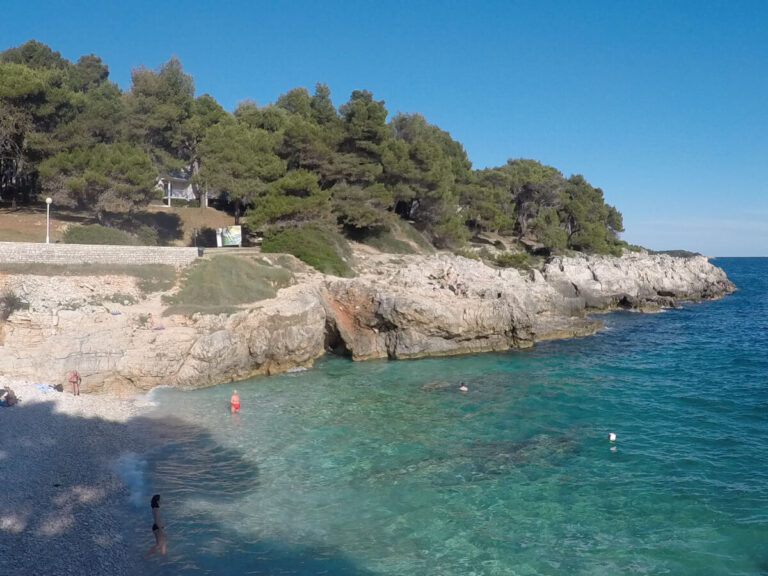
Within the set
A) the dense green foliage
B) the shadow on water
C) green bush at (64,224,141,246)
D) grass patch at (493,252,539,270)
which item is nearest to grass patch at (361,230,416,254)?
the dense green foliage

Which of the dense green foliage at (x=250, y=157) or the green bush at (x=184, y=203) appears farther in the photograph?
the green bush at (x=184, y=203)

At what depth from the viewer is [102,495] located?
14.4 metres

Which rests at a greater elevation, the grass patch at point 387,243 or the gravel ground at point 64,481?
the grass patch at point 387,243

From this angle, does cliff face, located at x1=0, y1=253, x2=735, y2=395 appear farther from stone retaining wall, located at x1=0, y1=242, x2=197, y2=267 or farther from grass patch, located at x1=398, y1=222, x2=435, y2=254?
grass patch, located at x1=398, y1=222, x2=435, y2=254

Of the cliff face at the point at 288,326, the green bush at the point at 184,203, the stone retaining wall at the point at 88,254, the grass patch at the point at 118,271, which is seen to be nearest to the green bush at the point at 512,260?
the cliff face at the point at 288,326

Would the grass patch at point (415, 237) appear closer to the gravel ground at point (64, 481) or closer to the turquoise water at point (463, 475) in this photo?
the turquoise water at point (463, 475)

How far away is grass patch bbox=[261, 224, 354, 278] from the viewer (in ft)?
126

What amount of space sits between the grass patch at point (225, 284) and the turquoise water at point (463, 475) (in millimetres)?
5919

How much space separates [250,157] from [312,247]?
11676 millimetres

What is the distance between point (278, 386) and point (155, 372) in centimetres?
566

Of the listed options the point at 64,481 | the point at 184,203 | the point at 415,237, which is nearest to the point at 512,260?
the point at 415,237

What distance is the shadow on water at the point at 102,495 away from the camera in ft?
38.0

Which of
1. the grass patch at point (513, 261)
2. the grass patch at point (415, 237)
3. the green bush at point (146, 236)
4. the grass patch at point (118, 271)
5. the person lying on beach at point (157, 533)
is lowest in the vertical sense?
the person lying on beach at point (157, 533)

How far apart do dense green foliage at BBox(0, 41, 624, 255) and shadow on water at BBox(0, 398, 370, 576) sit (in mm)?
22948
